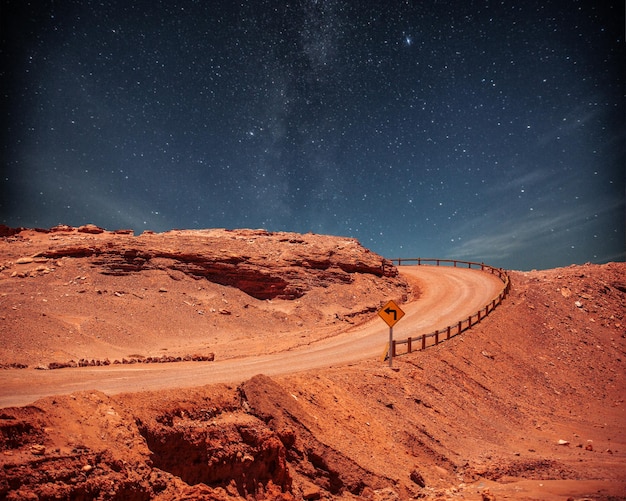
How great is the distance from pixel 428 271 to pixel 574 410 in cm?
2445

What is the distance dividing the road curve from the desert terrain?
6.0 inches

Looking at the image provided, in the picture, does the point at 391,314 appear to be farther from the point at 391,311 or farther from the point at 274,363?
the point at 274,363

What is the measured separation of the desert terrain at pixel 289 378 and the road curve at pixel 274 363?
0.15m

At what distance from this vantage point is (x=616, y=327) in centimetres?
2906

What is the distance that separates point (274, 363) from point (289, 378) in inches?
178

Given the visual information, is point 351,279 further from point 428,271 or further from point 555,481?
point 555,481

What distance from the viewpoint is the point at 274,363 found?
16344 mm

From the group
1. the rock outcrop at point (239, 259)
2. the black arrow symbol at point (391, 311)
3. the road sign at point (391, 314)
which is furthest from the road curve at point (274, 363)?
the rock outcrop at point (239, 259)

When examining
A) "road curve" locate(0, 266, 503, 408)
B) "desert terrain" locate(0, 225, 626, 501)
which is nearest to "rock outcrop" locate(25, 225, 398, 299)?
"desert terrain" locate(0, 225, 626, 501)

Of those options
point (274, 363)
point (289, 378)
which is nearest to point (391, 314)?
point (274, 363)

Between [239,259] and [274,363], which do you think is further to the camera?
[239,259]

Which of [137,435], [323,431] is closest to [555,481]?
[323,431]

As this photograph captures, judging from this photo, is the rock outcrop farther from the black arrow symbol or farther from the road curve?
the black arrow symbol

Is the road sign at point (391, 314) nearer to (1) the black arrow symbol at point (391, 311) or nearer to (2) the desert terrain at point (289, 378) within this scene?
(1) the black arrow symbol at point (391, 311)
